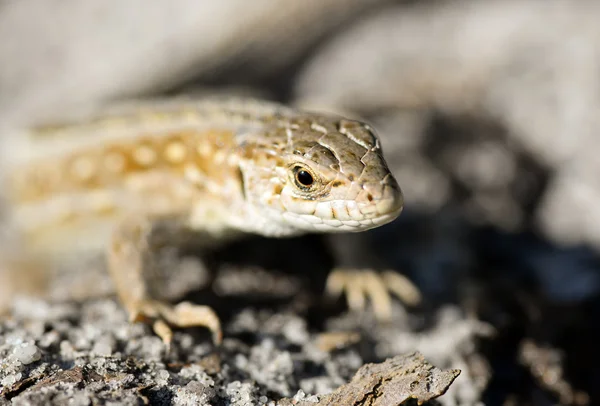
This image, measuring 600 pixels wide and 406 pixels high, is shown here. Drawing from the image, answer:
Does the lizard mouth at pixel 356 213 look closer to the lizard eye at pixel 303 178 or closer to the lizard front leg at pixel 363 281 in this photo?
the lizard eye at pixel 303 178

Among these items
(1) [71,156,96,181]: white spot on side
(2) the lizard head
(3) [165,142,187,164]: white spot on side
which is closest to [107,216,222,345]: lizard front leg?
(3) [165,142,187,164]: white spot on side

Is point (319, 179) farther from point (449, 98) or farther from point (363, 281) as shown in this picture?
point (449, 98)

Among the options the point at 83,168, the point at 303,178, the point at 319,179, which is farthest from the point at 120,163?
the point at 319,179

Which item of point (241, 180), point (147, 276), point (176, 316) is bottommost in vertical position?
point (176, 316)

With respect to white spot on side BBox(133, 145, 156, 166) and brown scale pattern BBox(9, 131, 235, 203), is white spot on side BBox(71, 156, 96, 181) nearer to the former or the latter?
brown scale pattern BBox(9, 131, 235, 203)

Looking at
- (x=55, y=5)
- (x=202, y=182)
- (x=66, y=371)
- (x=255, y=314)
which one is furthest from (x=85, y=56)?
(x=66, y=371)

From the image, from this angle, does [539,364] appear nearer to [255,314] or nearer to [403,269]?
[403,269]
